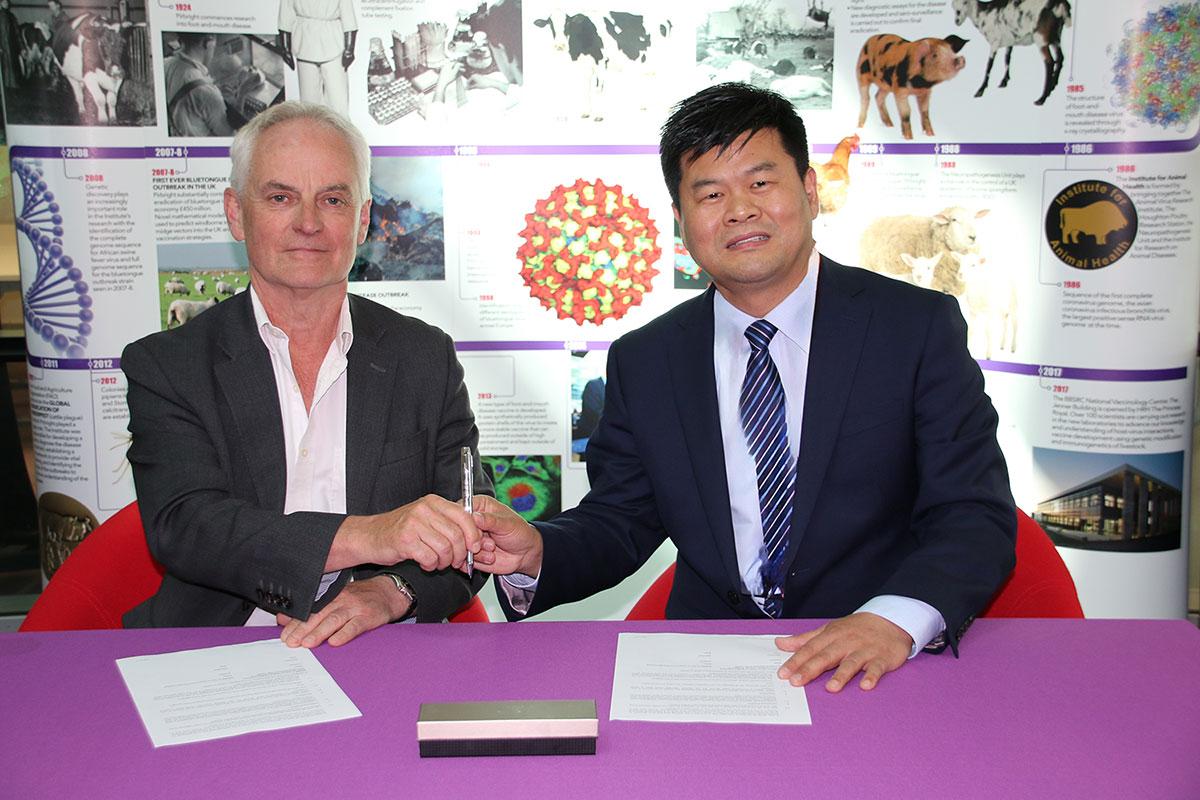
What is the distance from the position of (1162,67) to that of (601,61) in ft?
5.56

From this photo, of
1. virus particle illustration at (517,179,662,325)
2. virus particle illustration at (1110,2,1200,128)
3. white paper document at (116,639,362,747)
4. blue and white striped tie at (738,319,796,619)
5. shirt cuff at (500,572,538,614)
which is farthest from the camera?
virus particle illustration at (517,179,662,325)

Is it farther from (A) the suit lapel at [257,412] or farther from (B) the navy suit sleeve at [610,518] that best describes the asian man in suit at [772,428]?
(A) the suit lapel at [257,412]

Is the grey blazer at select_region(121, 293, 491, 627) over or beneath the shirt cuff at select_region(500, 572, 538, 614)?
over

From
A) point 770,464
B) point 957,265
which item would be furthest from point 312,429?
point 957,265

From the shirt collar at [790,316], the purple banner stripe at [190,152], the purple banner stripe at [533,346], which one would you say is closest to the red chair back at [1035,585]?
the shirt collar at [790,316]

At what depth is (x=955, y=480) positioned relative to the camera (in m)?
2.17

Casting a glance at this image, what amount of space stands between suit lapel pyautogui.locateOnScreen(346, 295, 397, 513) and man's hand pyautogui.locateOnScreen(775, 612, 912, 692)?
1051 mm

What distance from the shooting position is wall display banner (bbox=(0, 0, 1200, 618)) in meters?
3.33

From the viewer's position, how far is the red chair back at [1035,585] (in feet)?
7.36

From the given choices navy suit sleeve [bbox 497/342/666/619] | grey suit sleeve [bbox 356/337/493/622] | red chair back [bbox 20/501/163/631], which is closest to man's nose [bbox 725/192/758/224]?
navy suit sleeve [bbox 497/342/666/619]

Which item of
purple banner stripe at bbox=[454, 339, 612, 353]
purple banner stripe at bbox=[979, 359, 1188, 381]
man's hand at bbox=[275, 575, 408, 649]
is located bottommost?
man's hand at bbox=[275, 575, 408, 649]

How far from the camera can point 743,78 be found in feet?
11.3

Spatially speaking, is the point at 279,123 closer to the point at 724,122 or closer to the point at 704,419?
the point at 724,122

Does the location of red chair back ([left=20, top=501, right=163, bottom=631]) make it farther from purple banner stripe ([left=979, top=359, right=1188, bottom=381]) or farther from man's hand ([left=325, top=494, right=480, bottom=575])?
purple banner stripe ([left=979, top=359, right=1188, bottom=381])
